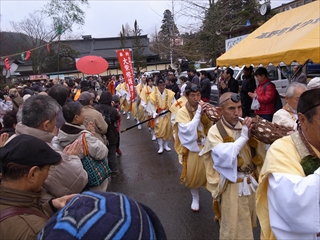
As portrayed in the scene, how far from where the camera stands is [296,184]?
4.82ft

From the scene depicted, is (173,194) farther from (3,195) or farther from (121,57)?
(121,57)

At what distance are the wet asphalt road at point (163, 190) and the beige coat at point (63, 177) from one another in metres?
1.92

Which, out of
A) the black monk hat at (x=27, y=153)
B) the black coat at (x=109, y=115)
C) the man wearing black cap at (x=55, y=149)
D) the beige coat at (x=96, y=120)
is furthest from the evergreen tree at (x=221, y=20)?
the black monk hat at (x=27, y=153)

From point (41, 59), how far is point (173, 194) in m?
32.9

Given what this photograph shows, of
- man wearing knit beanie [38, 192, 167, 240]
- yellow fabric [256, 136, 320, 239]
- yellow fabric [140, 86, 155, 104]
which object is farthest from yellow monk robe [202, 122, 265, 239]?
yellow fabric [140, 86, 155, 104]

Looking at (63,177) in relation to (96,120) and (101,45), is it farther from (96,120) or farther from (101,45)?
(101,45)

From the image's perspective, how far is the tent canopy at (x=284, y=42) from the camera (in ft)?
12.7

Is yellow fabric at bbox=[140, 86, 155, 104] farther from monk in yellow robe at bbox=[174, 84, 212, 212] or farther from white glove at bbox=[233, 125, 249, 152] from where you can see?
white glove at bbox=[233, 125, 249, 152]

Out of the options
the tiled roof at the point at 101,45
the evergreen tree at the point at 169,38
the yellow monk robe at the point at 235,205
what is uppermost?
the tiled roof at the point at 101,45

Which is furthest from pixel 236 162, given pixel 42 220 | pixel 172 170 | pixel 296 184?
pixel 172 170

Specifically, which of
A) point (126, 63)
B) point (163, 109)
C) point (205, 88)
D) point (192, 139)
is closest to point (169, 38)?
point (205, 88)

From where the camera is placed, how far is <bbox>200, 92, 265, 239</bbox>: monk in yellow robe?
2.61m

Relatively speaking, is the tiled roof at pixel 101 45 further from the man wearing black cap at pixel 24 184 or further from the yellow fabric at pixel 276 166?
the man wearing black cap at pixel 24 184

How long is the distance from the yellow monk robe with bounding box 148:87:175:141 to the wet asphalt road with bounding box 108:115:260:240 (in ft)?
1.83
